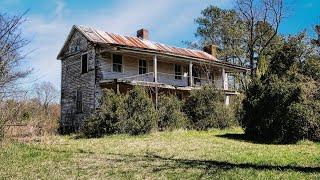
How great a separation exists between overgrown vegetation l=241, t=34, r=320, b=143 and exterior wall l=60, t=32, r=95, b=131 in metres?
12.8

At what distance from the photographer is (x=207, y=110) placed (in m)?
27.3

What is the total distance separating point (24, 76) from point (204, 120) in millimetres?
12369

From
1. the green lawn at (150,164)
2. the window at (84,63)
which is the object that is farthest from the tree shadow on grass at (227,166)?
the window at (84,63)

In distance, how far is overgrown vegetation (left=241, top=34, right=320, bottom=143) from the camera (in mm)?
20375

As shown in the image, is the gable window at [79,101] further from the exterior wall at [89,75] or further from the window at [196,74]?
the window at [196,74]

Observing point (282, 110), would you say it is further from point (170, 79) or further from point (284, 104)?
point (170, 79)

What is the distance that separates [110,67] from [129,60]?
199cm

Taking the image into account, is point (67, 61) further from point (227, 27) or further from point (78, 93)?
point (227, 27)

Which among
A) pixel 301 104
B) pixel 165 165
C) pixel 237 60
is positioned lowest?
pixel 165 165

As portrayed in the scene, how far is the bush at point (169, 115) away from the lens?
995 inches

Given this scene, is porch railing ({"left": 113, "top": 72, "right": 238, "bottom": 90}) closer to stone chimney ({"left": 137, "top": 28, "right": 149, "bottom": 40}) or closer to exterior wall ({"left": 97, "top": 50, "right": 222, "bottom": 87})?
exterior wall ({"left": 97, "top": 50, "right": 222, "bottom": 87})

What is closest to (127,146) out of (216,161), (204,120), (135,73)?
(216,161)

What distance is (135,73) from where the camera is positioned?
33.4 metres

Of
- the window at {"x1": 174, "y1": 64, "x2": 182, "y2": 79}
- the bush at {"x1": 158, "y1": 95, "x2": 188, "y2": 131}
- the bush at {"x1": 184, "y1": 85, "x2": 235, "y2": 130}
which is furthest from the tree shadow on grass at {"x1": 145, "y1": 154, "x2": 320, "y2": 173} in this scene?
the window at {"x1": 174, "y1": 64, "x2": 182, "y2": 79}
